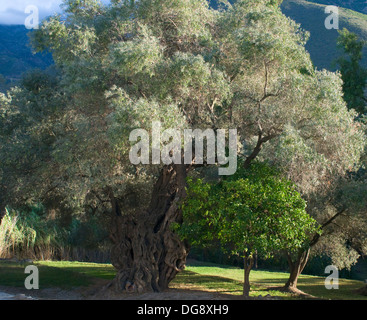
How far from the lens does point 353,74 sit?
2683 centimetres

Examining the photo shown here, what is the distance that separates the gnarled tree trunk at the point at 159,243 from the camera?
12672mm

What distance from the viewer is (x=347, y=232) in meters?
17.2

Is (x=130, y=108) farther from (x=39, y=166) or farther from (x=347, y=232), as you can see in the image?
(x=347, y=232)

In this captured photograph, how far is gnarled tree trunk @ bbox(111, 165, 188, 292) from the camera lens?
1267 cm

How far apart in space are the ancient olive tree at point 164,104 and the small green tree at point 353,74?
560 inches

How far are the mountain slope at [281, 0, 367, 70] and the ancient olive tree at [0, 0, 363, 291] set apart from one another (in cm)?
3331

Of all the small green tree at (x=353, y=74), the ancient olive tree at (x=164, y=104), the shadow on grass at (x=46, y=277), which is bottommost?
the shadow on grass at (x=46, y=277)

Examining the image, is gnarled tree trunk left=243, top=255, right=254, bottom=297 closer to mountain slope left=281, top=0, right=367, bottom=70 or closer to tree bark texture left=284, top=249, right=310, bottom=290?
tree bark texture left=284, top=249, right=310, bottom=290

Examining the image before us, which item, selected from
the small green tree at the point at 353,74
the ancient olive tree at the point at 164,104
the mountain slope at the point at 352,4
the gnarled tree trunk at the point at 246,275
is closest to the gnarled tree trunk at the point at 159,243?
the ancient olive tree at the point at 164,104

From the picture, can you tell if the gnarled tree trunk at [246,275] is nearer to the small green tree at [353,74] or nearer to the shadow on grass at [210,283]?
the shadow on grass at [210,283]

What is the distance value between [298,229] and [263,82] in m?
4.62

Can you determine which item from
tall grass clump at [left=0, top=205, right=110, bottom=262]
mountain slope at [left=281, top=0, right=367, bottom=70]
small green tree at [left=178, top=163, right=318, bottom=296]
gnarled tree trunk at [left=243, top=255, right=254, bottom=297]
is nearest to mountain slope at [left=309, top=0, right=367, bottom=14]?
mountain slope at [left=281, top=0, right=367, bottom=70]

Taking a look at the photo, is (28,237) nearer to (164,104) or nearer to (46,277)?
(46,277)
